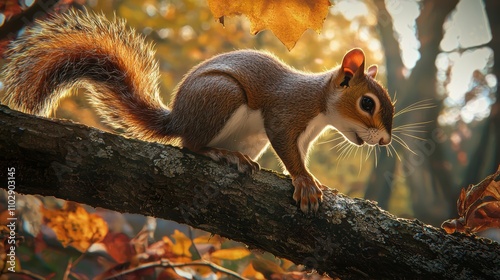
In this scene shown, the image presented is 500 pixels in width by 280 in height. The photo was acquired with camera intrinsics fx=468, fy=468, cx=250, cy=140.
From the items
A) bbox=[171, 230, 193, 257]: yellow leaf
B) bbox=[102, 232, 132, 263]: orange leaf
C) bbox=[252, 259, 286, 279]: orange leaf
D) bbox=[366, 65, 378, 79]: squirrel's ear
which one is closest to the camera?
Result: bbox=[252, 259, 286, 279]: orange leaf

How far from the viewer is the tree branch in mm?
2006

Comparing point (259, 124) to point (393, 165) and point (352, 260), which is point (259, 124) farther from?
point (393, 165)

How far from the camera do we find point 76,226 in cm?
305

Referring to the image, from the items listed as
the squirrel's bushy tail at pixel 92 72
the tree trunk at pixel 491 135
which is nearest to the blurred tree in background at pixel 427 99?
the tree trunk at pixel 491 135

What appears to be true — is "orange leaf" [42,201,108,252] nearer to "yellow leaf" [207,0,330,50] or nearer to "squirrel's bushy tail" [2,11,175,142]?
"squirrel's bushy tail" [2,11,175,142]

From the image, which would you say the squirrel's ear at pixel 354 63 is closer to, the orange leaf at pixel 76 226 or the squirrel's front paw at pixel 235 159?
the squirrel's front paw at pixel 235 159

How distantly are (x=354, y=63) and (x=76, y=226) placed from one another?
6.74 ft

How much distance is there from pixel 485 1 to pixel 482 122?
63.3 inches

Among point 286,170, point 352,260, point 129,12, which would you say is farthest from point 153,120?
point 129,12

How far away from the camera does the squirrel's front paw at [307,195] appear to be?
2170 millimetres

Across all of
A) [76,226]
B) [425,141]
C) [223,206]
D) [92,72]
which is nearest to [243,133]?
[223,206]

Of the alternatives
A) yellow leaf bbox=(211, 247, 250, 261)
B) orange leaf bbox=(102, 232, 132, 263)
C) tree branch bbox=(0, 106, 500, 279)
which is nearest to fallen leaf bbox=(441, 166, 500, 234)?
tree branch bbox=(0, 106, 500, 279)

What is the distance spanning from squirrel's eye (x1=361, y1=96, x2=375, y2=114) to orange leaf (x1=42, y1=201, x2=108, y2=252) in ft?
5.94

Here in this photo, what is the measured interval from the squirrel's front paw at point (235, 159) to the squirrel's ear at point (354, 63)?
88 centimetres
